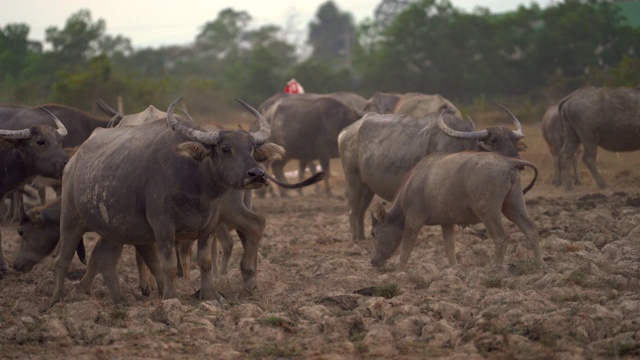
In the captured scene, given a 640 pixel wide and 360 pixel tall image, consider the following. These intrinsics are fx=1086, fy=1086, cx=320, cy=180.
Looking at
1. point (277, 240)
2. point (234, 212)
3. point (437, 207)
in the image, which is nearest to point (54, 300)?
point (234, 212)

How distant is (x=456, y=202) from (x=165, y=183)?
10.1 feet

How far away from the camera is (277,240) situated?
14.1 meters

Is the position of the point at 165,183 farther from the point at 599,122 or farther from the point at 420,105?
the point at 599,122

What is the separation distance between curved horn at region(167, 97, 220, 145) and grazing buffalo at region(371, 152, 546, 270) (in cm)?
274

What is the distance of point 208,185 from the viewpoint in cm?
886

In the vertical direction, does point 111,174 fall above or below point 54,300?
above

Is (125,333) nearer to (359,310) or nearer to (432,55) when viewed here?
(359,310)

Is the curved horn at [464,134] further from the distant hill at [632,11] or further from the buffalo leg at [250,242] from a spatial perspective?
the distant hill at [632,11]

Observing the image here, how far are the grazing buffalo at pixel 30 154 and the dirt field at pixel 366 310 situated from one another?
1096 millimetres

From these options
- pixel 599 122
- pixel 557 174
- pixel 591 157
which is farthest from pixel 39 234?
pixel 557 174

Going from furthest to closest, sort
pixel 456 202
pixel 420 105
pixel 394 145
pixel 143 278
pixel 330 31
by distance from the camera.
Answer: pixel 330 31, pixel 420 105, pixel 394 145, pixel 456 202, pixel 143 278

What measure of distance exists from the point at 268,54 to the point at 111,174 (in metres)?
41.4

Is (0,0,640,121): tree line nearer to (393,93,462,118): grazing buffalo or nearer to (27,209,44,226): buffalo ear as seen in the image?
(393,93,462,118): grazing buffalo

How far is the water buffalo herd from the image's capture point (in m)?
8.86
